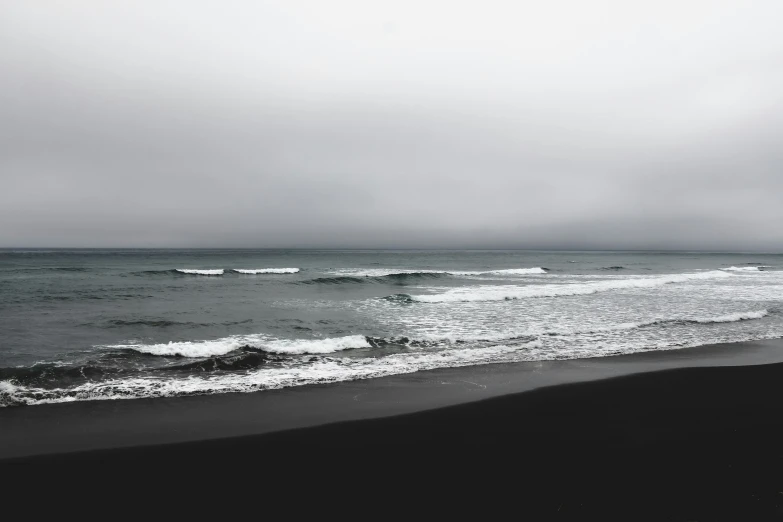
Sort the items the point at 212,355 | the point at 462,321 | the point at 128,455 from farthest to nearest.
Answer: the point at 462,321
the point at 212,355
the point at 128,455

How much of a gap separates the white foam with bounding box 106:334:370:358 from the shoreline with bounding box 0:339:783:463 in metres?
3.06

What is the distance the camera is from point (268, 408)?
6613 mm

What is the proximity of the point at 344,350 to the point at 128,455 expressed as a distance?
623 centimetres

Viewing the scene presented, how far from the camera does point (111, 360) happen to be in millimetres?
9391

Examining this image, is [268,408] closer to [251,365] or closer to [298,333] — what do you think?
[251,365]

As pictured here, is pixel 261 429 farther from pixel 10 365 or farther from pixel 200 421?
pixel 10 365

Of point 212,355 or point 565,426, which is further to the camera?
point 212,355

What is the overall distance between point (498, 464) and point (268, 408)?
3765mm

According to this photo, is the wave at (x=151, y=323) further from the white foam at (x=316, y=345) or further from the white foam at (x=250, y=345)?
the white foam at (x=316, y=345)

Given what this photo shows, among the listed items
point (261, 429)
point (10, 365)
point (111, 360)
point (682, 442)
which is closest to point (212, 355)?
point (111, 360)

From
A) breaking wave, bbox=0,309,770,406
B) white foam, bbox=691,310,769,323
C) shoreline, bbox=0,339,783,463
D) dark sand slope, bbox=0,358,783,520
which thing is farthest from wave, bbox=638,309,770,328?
dark sand slope, bbox=0,358,783,520

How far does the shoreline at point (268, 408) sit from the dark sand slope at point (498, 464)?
1.05 ft

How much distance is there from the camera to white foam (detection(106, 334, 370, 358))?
10266mm

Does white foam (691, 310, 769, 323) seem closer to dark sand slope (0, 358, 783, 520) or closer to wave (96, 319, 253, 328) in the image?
dark sand slope (0, 358, 783, 520)
